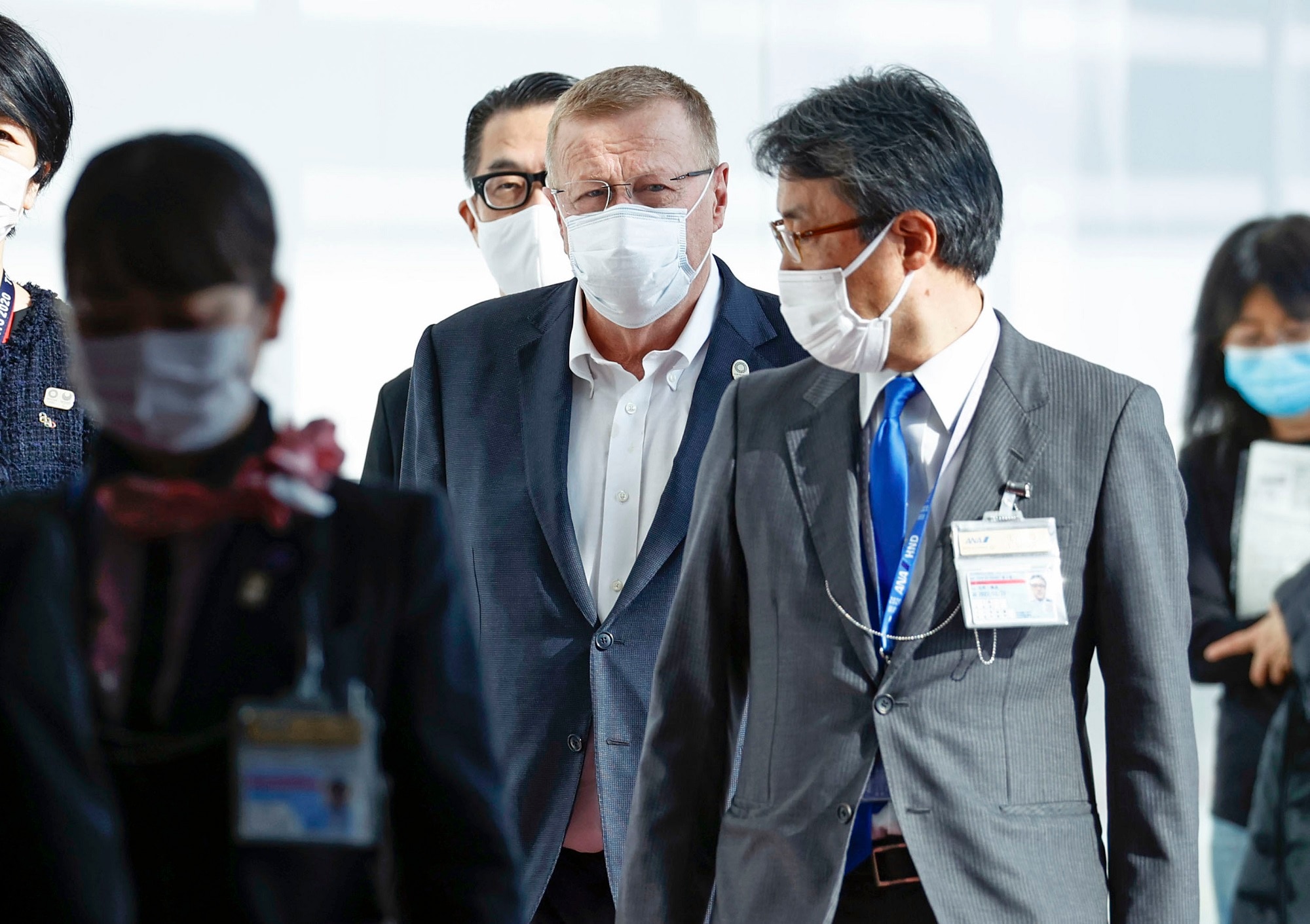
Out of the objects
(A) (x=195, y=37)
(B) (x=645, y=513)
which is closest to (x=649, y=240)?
(B) (x=645, y=513)

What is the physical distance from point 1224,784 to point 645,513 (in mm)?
2046

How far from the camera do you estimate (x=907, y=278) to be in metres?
1.64

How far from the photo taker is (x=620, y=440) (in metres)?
1.98

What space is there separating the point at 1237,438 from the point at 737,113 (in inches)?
87.5

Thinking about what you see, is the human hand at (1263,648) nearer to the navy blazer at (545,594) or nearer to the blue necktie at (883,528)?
the navy blazer at (545,594)

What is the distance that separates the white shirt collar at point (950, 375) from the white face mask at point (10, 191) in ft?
3.95

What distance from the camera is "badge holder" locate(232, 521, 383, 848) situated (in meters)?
0.95

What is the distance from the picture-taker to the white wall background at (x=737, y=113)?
14.1ft

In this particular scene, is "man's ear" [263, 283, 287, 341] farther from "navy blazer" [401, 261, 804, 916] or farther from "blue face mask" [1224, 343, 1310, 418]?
"blue face mask" [1224, 343, 1310, 418]

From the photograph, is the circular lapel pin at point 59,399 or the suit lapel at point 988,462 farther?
the circular lapel pin at point 59,399

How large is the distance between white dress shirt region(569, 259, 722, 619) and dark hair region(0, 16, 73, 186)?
0.82 meters

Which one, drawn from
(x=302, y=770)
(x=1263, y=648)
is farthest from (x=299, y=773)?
(x=1263, y=648)

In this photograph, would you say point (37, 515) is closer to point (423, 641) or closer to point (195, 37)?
point (423, 641)

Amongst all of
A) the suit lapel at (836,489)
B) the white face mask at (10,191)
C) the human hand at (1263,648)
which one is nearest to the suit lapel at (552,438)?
the suit lapel at (836,489)
